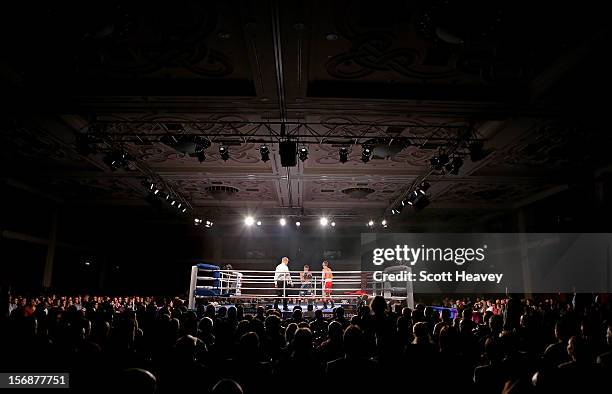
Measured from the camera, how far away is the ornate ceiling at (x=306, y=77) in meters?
5.73

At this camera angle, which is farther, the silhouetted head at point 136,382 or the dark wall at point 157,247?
the dark wall at point 157,247

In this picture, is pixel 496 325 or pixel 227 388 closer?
pixel 227 388

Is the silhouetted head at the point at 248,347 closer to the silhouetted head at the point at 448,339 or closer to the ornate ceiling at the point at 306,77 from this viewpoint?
the silhouetted head at the point at 448,339

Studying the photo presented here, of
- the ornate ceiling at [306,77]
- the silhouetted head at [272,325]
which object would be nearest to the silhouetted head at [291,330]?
the silhouetted head at [272,325]

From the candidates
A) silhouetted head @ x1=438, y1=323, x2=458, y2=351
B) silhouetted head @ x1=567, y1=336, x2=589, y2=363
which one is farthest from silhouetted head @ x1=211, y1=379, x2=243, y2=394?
silhouetted head @ x1=567, y1=336, x2=589, y2=363

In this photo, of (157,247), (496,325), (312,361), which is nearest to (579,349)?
(312,361)

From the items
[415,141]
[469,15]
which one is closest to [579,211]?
[415,141]

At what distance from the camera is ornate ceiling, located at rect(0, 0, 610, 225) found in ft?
18.8

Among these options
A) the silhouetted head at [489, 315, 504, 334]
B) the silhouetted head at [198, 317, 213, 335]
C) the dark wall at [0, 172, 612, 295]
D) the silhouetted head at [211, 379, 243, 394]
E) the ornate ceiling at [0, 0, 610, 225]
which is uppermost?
the ornate ceiling at [0, 0, 610, 225]

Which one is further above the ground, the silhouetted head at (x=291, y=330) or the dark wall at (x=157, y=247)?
the dark wall at (x=157, y=247)

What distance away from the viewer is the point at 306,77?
23.4 ft

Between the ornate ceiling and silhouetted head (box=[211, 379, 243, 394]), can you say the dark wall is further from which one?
silhouetted head (box=[211, 379, 243, 394])

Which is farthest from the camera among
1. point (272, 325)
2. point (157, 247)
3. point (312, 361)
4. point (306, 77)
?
point (157, 247)

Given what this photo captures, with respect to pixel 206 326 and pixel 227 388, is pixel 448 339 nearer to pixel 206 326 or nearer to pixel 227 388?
pixel 227 388
